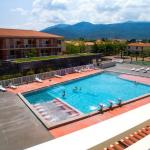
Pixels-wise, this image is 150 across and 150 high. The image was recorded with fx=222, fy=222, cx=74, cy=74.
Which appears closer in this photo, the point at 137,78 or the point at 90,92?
the point at 90,92

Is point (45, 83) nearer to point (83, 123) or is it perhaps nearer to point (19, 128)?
point (83, 123)

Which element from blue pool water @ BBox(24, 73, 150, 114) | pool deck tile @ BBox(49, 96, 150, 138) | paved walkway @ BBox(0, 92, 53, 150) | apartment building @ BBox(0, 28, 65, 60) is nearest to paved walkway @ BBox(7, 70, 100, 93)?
blue pool water @ BBox(24, 73, 150, 114)

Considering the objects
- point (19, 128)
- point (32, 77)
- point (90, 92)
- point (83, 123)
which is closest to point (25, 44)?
point (32, 77)

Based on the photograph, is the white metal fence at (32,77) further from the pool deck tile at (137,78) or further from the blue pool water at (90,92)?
the pool deck tile at (137,78)

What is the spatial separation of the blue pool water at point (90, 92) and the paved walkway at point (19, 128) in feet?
17.3

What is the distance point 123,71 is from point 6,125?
27.0 m

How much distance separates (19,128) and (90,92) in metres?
14.9

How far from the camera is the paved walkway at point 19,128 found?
12.9 metres

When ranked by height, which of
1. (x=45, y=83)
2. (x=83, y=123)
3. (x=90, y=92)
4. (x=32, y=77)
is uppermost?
(x=32, y=77)

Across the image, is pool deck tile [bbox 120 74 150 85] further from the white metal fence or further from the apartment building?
the apartment building

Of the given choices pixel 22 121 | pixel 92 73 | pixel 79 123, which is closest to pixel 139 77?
pixel 92 73

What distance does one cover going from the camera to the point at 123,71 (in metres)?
38.7

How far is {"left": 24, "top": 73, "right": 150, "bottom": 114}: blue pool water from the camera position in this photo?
2462 centimetres

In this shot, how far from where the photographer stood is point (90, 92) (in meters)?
28.6
